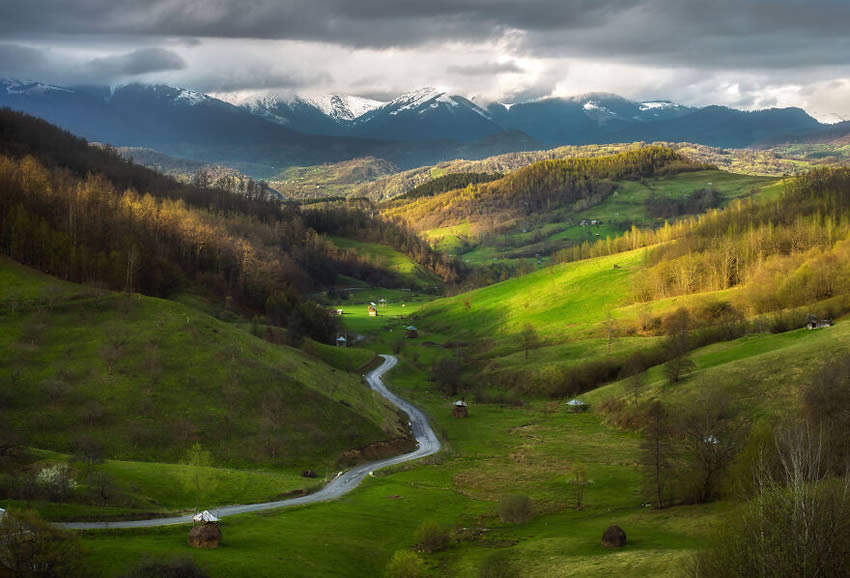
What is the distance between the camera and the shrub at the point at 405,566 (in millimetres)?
59531

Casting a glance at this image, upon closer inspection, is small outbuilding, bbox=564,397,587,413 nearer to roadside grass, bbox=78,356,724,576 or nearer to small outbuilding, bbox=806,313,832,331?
roadside grass, bbox=78,356,724,576

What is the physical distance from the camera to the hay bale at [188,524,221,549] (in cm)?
6088

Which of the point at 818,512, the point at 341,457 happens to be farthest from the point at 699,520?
the point at 341,457

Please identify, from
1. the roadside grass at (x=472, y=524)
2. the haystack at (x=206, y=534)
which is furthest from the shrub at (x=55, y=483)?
the haystack at (x=206, y=534)

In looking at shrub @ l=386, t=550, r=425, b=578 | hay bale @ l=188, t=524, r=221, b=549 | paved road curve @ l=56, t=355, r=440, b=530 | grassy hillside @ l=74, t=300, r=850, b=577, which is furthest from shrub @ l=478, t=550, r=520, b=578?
paved road curve @ l=56, t=355, r=440, b=530

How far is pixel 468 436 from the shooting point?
129 m

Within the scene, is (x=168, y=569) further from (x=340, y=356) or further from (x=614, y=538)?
(x=340, y=356)

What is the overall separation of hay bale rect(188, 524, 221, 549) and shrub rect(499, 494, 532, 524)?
31815mm

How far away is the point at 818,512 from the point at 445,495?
183 ft

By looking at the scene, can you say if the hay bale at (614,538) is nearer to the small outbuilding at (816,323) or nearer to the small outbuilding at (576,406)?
the small outbuilding at (576,406)

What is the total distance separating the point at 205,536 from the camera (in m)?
61.3

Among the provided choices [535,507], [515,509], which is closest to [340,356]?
[535,507]

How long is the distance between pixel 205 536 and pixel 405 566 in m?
17.6

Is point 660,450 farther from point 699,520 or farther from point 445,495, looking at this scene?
point 445,495
